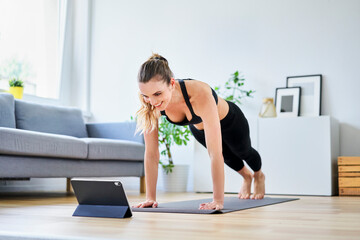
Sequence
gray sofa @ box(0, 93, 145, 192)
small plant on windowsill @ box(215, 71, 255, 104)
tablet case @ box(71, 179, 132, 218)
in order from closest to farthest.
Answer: tablet case @ box(71, 179, 132, 218) → gray sofa @ box(0, 93, 145, 192) → small plant on windowsill @ box(215, 71, 255, 104)

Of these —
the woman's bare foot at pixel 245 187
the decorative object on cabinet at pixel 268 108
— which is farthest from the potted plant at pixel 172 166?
the woman's bare foot at pixel 245 187

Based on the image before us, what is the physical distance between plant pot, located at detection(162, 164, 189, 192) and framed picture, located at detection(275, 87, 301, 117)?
1.09m

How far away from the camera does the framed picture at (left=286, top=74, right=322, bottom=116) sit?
4344 mm

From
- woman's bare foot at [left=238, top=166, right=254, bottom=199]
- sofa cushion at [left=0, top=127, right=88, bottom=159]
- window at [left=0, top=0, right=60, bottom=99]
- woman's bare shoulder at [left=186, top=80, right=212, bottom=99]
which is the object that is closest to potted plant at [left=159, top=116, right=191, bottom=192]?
sofa cushion at [left=0, top=127, right=88, bottom=159]

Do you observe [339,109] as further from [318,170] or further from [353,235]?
[353,235]

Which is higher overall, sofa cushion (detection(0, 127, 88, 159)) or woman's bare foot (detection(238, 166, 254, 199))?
sofa cushion (detection(0, 127, 88, 159))

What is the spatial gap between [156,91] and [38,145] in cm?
144

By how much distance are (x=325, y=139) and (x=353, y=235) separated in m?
2.73

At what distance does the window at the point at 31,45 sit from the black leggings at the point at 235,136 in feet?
7.54

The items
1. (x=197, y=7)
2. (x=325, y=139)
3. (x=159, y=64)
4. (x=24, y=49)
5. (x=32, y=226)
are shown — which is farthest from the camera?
(x=197, y=7)

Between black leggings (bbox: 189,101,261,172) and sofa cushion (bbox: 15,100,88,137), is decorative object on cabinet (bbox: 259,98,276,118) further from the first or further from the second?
sofa cushion (bbox: 15,100,88,137)

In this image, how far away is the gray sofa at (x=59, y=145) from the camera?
3049 millimetres

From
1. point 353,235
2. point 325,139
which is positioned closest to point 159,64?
point 353,235

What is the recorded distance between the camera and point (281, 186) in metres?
4.16
